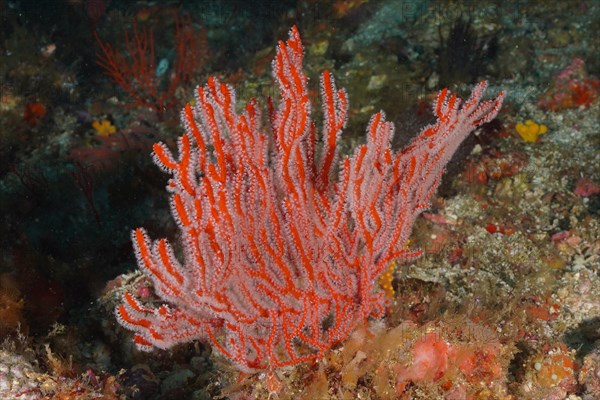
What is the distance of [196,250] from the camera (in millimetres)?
2732

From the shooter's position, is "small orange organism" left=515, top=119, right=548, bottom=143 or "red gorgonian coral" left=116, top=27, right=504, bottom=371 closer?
"red gorgonian coral" left=116, top=27, right=504, bottom=371

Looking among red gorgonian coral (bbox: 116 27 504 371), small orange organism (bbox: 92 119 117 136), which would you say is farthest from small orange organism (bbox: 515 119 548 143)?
small orange organism (bbox: 92 119 117 136)

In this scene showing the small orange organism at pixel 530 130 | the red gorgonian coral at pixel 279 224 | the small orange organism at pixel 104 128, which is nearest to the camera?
the red gorgonian coral at pixel 279 224

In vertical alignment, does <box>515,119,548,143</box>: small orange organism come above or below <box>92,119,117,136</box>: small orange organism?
below

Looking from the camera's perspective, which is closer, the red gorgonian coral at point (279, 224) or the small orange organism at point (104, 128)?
the red gorgonian coral at point (279, 224)

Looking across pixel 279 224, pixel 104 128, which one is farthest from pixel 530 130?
pixel 104 128

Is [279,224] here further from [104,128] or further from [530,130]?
[104,128]

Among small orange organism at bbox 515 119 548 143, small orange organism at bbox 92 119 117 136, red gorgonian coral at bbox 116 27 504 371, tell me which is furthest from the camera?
small orange organism at bbox 92 119 117 136

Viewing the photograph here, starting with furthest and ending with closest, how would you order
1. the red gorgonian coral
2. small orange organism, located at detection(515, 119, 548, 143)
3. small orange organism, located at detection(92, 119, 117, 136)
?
small orange organism, located at detection(92, 119, 117, 136) < small orange organism, located at detection(515, 119, 548, 143) < the red gorgonian coral

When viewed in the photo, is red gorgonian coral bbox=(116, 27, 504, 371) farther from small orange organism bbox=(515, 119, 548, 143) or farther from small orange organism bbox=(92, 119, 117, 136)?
small orange organism bbox=(92, 119, 117, 136)

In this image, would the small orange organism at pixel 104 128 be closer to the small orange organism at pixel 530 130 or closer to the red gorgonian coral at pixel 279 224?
the red gorgonian coral at pixel 279 224

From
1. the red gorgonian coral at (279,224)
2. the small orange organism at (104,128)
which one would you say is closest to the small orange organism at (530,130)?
the red gorgonian coral at (279,224)

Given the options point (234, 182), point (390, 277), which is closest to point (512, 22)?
point (390, 277)

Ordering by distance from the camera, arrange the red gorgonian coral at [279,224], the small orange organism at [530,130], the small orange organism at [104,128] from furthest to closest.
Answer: the small orange organism at [104,128] < the small orange organism at [530,130] < the red gorgonian coral at [279,224]
